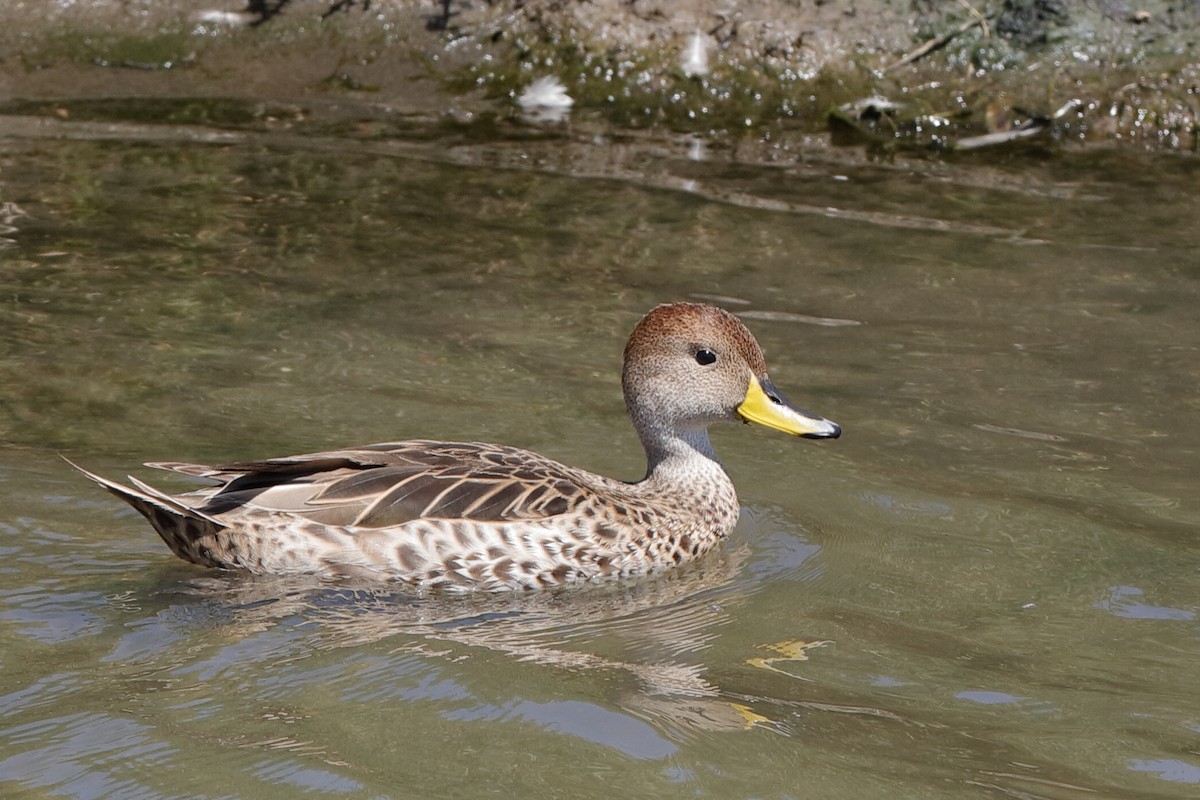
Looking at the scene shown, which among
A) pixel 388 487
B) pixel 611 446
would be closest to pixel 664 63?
pixel 611 446

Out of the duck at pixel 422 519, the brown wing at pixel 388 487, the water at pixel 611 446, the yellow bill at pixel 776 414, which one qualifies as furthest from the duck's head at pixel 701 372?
the brown wing at pixel 388 487

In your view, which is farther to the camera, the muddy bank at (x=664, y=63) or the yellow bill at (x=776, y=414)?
the muddy bank at (x=664, y=63)

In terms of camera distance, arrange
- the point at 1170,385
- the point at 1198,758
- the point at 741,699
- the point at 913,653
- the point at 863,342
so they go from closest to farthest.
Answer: the point at 1198,758, the point at 741,699, the point at 913,653, the point at 1170,385, the point at 863,342

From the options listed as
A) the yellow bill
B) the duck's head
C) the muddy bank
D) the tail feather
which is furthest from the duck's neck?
the muddy bank

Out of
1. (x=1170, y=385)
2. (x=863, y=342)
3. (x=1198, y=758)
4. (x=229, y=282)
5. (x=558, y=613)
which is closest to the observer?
(x=1198, y=758)

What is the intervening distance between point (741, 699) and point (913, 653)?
0.72 m

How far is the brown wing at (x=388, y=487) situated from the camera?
6.58 metres

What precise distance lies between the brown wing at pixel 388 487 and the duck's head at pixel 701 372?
2.48 ft

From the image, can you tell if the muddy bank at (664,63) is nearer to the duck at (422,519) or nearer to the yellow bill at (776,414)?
the yellow bill at (776,414)

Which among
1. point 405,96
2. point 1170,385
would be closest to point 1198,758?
point 1170,385

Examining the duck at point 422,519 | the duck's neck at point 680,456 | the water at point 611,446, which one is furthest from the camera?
the duck's neck at point 680,456

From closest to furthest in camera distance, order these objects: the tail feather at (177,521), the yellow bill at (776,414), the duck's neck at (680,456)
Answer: the tail feather at (177,521), the yellow bill at (776,414), the duck's neck at (680,456)

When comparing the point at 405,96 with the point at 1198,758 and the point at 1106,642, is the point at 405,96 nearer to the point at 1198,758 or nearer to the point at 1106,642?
the point at 1106,642

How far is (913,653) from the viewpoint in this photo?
230 inches
